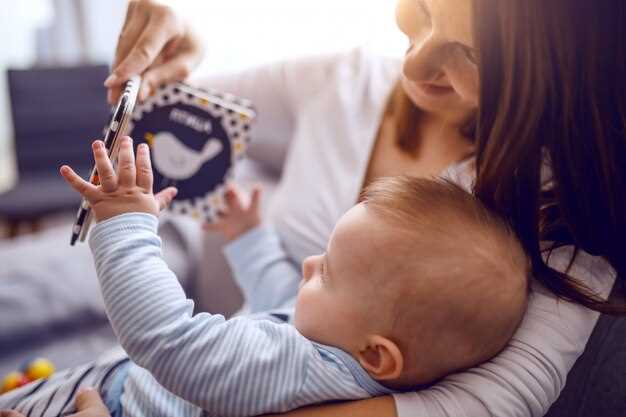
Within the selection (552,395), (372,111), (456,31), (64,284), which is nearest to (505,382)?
(552,395)

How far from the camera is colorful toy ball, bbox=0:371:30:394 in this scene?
0.97 meters

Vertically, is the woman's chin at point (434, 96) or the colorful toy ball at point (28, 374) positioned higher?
the woman's chin at point (434, 96)

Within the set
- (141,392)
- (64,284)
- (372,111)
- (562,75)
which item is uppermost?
(562,75)

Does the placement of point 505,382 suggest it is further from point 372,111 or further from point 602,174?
point 372,111

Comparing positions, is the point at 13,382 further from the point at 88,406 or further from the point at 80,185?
the point at 80,185

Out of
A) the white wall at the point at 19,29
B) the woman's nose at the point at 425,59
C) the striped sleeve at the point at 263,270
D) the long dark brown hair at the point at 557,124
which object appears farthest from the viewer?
the white wall at the point at 19,29

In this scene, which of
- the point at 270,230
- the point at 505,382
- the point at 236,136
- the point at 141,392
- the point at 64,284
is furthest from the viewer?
the point at 64,284

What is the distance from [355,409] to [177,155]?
435mm

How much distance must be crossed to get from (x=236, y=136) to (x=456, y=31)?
346mm

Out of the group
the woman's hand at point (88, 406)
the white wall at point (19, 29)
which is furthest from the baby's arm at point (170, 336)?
the white wall at point (19, 29)

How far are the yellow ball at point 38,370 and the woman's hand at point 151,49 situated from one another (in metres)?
0.49

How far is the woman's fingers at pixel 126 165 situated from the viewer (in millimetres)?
621

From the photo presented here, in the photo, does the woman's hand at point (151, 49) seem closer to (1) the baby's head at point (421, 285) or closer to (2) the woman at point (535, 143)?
(2) the woman at point (535, 143)

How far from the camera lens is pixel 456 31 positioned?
2.18 feet
